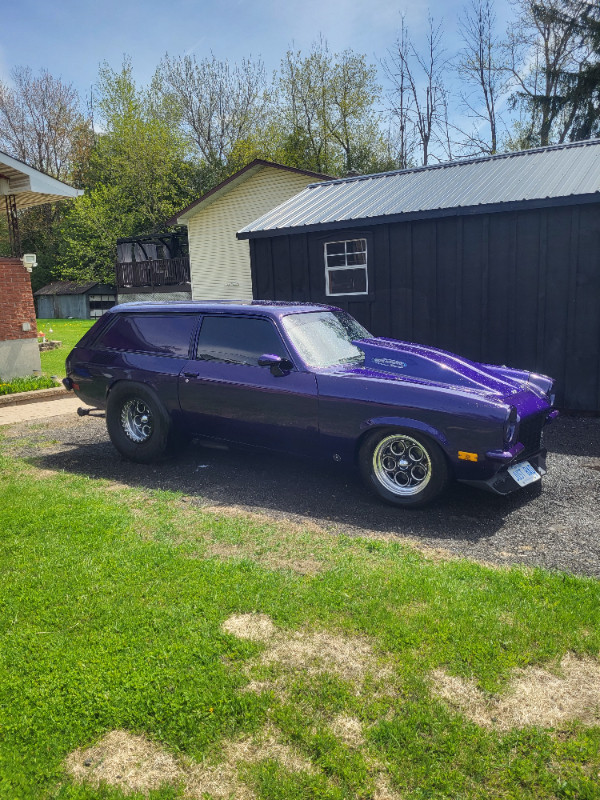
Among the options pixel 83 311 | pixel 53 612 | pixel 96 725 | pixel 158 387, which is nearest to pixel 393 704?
pixel 96 725

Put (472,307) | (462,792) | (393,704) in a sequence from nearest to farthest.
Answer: (462,792) → (393,704) → (472,307)

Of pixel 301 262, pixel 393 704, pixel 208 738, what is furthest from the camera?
pixel 301 262

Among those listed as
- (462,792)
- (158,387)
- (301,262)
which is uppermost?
(301,262)

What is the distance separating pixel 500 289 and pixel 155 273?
2609 centimetres

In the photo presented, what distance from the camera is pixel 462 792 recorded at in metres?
2.24

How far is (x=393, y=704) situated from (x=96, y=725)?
1.30m

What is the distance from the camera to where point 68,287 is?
49438 mm

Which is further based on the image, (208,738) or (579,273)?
(579,273)

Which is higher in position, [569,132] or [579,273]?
[569,132]

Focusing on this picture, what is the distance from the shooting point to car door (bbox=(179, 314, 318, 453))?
5691mm

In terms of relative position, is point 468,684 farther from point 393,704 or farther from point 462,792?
point 462,792

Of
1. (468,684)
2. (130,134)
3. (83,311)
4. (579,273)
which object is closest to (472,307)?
(579,273)

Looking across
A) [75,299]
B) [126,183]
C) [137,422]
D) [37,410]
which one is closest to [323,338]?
[137,422]

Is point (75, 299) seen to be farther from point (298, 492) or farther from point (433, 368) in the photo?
point (433, 368)
